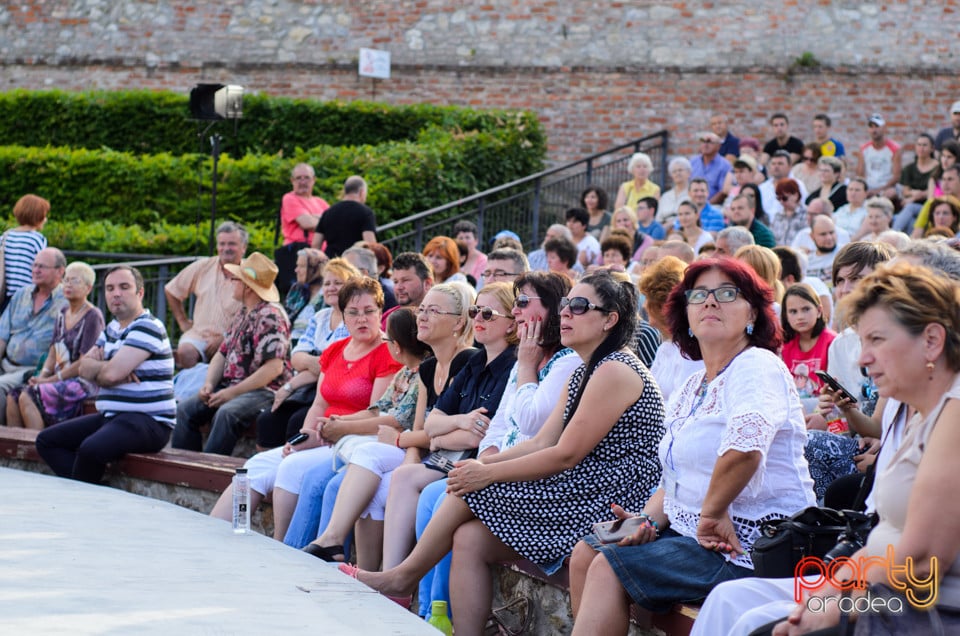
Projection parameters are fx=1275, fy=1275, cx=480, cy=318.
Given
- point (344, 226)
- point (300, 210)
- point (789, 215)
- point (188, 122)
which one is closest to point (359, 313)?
point (344, 226)

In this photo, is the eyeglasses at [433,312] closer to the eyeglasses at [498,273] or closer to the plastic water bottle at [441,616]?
the eyeglasses at [498,273]

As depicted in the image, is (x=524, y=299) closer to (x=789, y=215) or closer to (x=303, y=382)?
(x=303, y=382)

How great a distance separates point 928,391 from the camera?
11.0 feet

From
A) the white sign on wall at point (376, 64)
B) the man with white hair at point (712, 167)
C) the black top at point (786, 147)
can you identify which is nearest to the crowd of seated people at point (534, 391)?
the man with white hair at point (712, 167)

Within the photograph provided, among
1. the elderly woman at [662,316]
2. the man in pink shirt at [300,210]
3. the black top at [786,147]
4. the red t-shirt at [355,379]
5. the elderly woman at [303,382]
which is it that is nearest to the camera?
the elderly woman at [662,316]

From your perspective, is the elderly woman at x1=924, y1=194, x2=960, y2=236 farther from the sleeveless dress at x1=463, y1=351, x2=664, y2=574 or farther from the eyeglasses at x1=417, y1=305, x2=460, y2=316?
the sleeveless dress at x1=463, y1=351, x2=664, y2=574

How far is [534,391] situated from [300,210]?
7.02 m

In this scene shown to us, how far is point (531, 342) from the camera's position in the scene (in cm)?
569

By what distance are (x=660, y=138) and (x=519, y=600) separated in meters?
12.6

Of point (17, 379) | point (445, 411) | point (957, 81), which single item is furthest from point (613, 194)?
point (445, 411)

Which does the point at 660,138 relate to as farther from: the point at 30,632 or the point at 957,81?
the point at 30,632

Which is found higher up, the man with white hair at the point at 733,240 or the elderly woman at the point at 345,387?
the man with white hair at the point at 733,240

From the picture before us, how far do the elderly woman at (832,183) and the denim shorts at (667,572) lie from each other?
8.65m

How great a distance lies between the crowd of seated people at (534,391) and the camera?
13.8 ft
